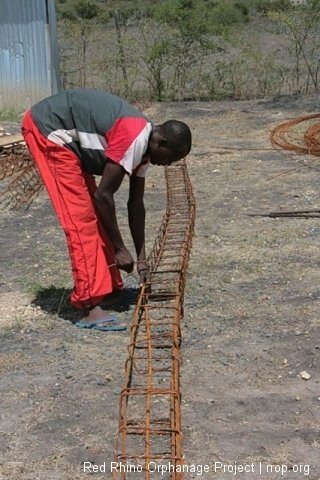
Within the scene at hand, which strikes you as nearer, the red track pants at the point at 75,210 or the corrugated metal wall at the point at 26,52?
the red track pants at the point at 75,210

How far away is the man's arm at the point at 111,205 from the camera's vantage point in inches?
155

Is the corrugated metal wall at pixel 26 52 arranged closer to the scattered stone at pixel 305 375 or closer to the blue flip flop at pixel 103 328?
the blue flip flop at pixel 103 328

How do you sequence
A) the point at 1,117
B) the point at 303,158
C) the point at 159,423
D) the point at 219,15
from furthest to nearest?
1. the point at 219,15
2. the point at 1,117
3. the point at 303,158
4. the point at 159,423

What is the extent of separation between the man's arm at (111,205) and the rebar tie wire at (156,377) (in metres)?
0.34

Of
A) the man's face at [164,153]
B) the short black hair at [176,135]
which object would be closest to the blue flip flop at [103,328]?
the man's face at [164,153]

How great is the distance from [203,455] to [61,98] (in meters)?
2.17

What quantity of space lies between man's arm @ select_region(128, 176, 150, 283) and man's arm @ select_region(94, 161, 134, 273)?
0.20 m

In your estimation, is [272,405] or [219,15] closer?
[272,405]

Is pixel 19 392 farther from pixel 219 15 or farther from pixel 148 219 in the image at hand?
pixel 219 15

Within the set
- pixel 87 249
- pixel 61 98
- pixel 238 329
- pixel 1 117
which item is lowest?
pixel 1 117

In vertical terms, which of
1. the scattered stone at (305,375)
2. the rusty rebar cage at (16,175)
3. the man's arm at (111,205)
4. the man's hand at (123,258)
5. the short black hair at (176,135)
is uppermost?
the short black hair at (176,135)

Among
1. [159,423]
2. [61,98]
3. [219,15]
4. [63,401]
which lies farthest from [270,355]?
[219,15]

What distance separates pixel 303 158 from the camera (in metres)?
8.98

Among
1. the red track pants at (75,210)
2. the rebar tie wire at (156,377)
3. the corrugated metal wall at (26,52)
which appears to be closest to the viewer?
the rebar tie wire at (156,377)
